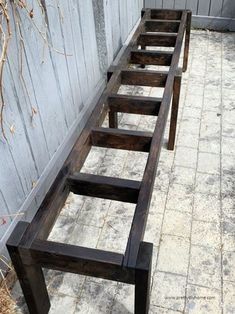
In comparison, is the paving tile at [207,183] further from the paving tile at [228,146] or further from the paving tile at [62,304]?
Answer: the paving tile at [62,304]

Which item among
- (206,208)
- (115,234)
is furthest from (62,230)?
(206,208)

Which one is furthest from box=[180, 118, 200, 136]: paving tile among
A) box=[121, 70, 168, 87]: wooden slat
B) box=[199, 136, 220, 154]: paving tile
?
box=[121, 70, 168, 87]: wooden slat

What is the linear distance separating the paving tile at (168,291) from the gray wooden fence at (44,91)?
→ 1030mm

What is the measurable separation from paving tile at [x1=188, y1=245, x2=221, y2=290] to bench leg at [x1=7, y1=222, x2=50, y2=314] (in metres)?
0.98

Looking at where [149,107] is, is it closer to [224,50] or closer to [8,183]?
[8,183]

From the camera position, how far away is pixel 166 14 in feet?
14.6

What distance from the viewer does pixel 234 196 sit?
2.97 meters

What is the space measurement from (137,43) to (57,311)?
9.24 feet

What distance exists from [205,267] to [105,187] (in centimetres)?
100

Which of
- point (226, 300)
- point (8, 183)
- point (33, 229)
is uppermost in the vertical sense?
point (33, 229)

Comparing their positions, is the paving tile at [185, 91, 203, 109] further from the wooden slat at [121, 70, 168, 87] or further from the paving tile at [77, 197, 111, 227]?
the paving tile at [77, 197, 111, 227]

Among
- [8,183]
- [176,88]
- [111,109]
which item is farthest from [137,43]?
[8,183]

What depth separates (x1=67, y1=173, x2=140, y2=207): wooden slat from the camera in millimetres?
1967

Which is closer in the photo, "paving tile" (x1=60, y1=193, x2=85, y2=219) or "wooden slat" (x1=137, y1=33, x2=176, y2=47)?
"paving tile" (x1=60, y1=193, x2=85, y2=219)
